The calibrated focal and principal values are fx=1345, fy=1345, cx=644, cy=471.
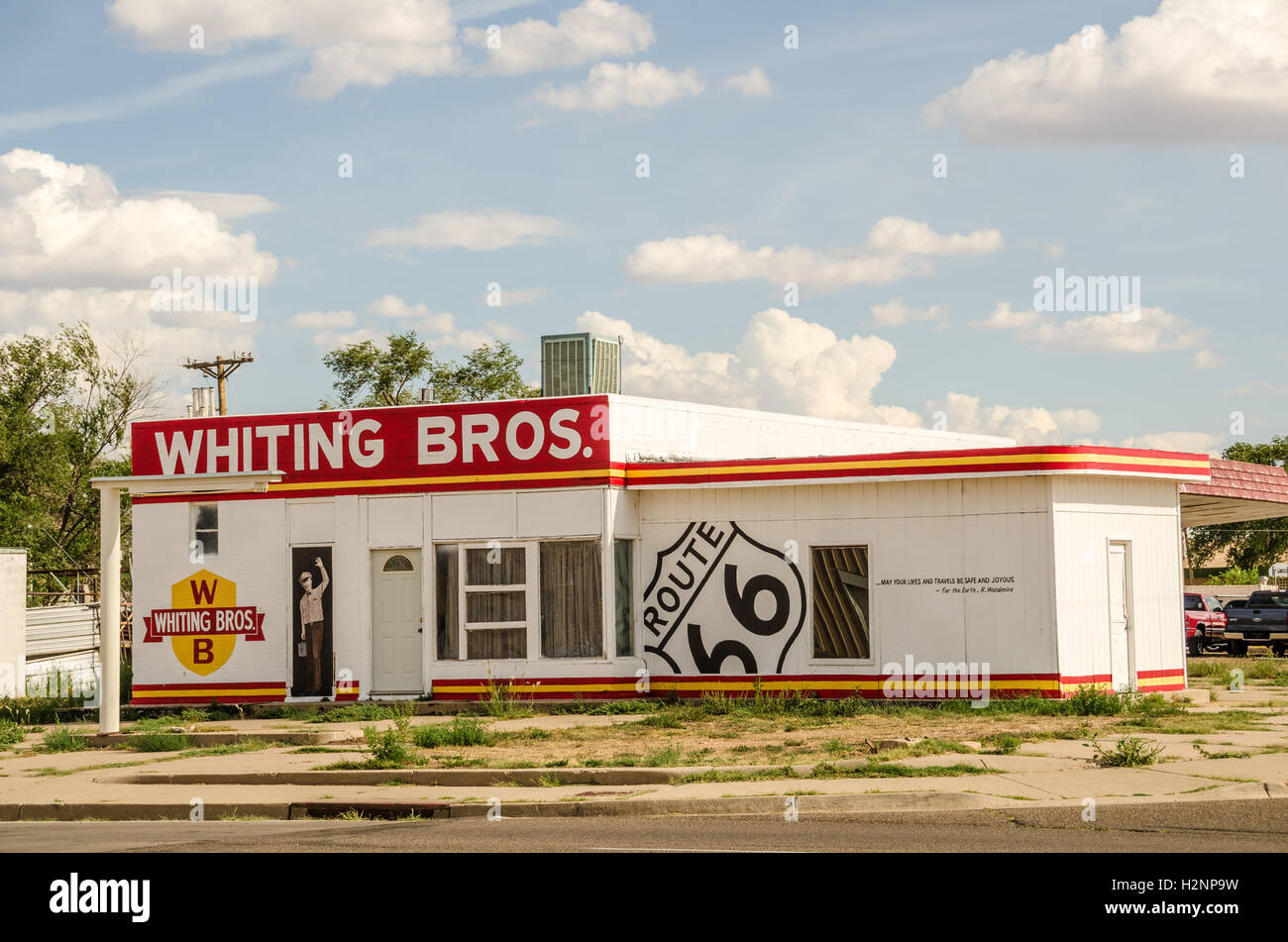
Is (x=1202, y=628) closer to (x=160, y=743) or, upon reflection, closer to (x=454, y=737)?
(x=454, y=737)

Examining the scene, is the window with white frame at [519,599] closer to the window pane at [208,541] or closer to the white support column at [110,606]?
the window pane at [208,541]

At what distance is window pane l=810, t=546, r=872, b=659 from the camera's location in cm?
2048

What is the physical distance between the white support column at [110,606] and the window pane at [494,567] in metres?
5.43

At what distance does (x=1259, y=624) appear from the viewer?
36281 mm

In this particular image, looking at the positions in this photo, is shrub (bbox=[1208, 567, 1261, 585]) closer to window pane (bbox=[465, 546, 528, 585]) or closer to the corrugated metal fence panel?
the corrugated metal fence panel

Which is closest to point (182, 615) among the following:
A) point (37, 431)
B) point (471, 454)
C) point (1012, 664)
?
point (471, 454)

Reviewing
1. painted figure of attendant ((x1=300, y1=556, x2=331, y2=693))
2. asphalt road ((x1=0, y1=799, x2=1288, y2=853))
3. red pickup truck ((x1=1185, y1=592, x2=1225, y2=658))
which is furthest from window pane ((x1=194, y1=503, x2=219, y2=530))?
red pickup truck ((x1=1185, y1=592, x2=1225, y2=658))

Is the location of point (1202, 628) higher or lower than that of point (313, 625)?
lower

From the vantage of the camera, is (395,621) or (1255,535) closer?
(395,621)

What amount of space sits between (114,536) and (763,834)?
1143cm

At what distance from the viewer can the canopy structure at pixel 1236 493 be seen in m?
22.2

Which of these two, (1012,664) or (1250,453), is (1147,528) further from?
(1250,453)

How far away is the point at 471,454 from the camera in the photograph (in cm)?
2172

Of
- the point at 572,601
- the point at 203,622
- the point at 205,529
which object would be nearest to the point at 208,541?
the point at 205,529
